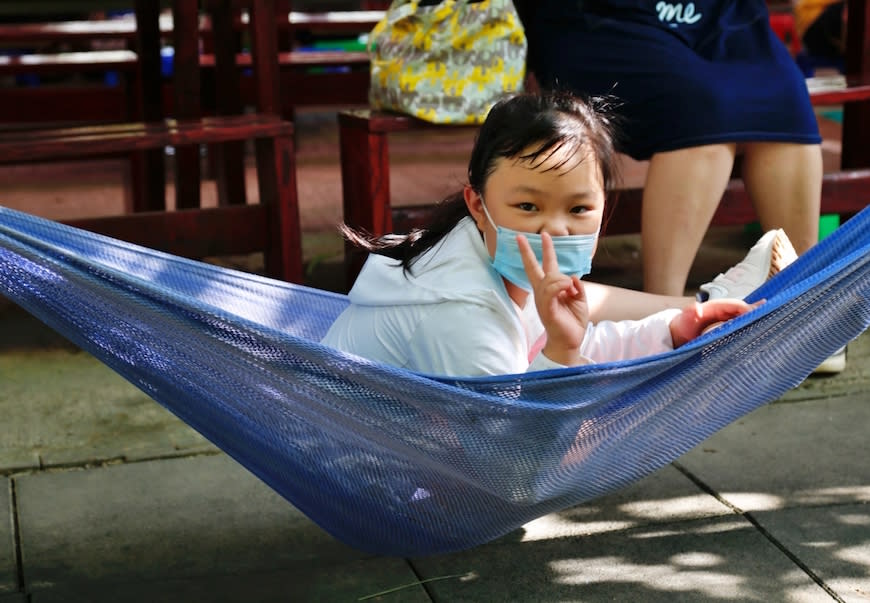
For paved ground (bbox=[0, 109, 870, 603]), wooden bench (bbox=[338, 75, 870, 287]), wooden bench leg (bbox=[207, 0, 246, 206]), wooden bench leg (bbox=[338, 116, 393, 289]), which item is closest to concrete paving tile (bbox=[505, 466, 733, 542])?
paved ground (bbox=[0, 109, 870, 603])

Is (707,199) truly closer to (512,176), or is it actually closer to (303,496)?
(512,176)

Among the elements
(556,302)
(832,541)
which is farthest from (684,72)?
(556,302)

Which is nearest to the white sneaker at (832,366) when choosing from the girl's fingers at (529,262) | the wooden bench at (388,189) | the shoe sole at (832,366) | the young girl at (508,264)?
the shoe sole at (832,366)

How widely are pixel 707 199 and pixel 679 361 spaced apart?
126 centimetres

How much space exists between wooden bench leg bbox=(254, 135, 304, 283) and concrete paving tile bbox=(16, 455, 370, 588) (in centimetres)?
97

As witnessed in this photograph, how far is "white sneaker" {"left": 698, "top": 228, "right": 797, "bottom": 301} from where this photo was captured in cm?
244

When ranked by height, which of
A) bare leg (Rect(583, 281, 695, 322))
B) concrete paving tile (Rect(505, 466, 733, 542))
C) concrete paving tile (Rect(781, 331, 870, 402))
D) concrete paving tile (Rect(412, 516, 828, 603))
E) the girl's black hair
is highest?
the girl's black hair

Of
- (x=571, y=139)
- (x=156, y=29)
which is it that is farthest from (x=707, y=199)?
(x=156, y=29)

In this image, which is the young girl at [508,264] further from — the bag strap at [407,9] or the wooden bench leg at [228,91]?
the wooden bench leg at [228,91]

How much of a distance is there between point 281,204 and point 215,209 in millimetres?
196

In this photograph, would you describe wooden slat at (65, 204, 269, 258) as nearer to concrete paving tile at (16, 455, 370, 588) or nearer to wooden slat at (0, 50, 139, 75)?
concrete paving tile at (16, 455, 370, 588)

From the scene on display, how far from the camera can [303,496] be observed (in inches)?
78.5

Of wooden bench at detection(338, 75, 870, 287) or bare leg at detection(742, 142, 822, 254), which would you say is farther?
wooden bench at detection(338, 75, 870, 287)

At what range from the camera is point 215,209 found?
11.8 feet
